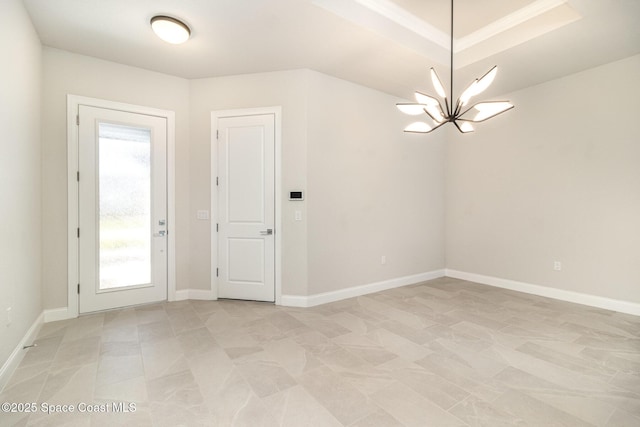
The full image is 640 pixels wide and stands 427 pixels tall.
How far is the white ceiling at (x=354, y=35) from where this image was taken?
2.67 metres

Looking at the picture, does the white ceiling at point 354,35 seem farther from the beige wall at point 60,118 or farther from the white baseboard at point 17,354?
the white baseboard at point 17,354

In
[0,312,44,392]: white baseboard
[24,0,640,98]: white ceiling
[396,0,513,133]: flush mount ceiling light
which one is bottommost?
[0,312,44,392]: white baseboard

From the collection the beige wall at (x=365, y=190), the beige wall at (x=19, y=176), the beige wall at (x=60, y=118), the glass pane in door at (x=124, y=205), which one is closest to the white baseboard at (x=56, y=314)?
the beige wall at (x=60, y=118)

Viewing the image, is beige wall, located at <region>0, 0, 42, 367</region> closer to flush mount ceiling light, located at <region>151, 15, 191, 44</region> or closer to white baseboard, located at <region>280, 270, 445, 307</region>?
flush mount ceiling light, located at <region>151, 15, 191, 44</region>

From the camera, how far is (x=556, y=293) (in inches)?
163

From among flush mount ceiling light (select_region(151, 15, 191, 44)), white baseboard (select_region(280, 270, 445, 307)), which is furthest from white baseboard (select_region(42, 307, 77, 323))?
flush mount ceiling light (select_region(151, 15, 191, 44))

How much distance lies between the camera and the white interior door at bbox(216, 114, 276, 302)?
3877 millimetres

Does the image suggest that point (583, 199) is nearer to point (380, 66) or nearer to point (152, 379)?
point (380, 66)

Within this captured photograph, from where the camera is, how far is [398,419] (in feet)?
5.87

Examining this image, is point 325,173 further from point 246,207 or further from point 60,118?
point 60,118

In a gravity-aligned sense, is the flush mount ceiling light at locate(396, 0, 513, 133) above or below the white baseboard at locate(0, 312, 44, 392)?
above

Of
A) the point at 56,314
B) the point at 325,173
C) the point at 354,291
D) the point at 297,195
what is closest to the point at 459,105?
the point at 325,173

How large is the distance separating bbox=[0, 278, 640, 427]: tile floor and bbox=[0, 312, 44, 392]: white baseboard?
0.19 ft

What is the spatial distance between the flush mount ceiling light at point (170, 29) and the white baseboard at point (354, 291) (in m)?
3.19
